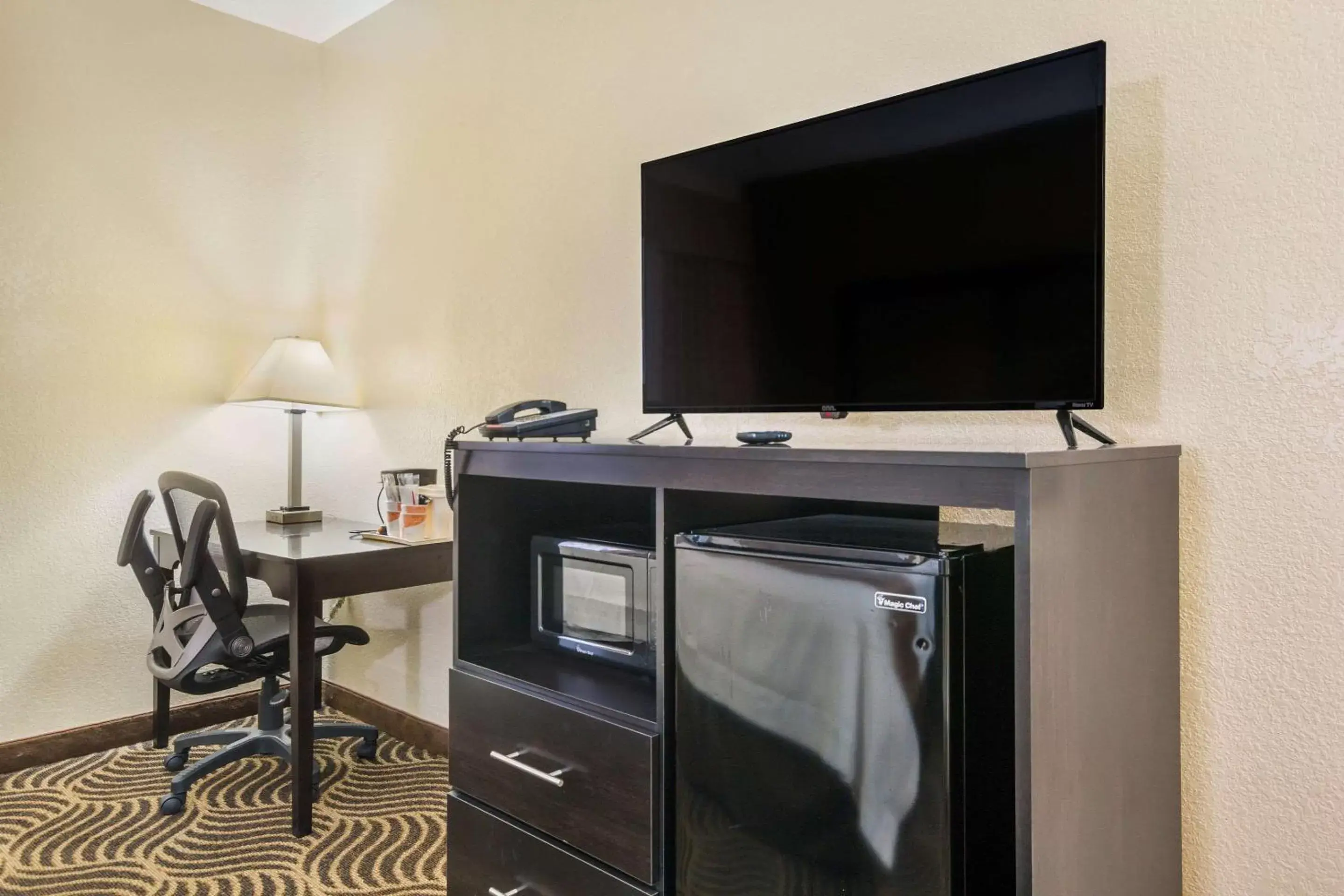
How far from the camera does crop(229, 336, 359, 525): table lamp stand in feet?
9.42

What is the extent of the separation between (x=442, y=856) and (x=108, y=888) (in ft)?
2.45

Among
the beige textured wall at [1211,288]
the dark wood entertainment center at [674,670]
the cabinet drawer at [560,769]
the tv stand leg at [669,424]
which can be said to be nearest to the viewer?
the dark wood entertainment center at [674,670]

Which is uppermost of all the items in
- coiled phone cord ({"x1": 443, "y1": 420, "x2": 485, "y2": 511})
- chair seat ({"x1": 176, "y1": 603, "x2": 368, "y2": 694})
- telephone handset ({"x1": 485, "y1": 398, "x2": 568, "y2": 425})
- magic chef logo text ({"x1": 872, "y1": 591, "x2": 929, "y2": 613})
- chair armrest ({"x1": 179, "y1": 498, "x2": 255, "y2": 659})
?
telephone handset ({"x1": 485, "y1": 398, "x2": 568, "y2": 425})

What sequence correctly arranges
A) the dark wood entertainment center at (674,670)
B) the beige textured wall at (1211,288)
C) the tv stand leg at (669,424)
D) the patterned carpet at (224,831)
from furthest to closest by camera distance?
the patterned carpet at (224,831) < the tv stand leg at (669,424) < the beige textured wall at (1211,288) < the dark wood entertainment center at (674,670)

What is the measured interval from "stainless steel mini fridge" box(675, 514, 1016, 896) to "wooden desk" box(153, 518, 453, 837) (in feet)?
3.57

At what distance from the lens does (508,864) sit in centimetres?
157

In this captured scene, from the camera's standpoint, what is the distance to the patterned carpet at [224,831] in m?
2.01

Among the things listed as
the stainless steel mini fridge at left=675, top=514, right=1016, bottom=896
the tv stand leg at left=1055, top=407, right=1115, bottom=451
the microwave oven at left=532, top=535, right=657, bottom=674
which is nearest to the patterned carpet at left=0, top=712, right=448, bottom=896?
the microwave oven at left=532, top=535, right=657, bottom=674

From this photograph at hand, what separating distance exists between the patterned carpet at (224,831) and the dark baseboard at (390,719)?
0.15 ft

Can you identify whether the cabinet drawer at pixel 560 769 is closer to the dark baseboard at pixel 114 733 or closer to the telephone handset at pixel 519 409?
the telephone handset at pixel 519 409

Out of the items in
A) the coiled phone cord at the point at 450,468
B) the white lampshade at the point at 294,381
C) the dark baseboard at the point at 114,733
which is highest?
the white lampshade at the point at 294,381

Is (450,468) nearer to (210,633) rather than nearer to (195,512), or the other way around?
(195,512)

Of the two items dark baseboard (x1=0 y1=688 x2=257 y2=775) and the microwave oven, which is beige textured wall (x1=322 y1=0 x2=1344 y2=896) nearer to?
the microwave oven

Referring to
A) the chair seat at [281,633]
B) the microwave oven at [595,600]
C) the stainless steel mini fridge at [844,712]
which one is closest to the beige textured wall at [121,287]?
the chair seat at [281,633]
